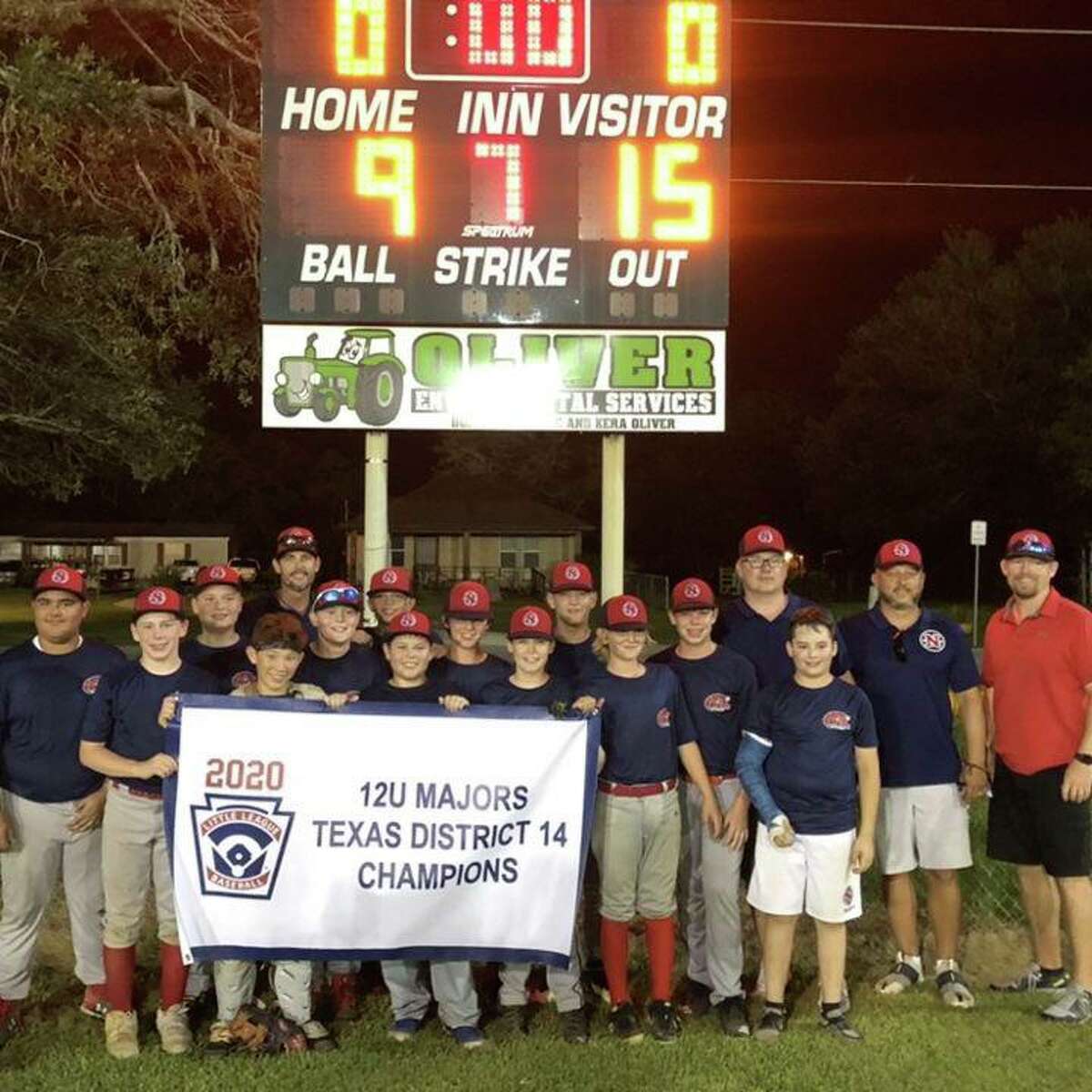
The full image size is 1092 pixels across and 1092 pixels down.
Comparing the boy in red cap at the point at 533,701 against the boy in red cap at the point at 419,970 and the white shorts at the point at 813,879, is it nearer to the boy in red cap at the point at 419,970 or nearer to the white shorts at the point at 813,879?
the boy in red cap at the point at 419,970

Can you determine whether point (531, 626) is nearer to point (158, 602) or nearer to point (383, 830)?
point (383, 830)

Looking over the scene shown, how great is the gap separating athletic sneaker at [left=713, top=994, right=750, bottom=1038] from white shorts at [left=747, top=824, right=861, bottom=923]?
44cm

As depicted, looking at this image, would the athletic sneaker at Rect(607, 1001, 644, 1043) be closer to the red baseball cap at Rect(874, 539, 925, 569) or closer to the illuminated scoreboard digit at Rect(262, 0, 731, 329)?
the red baseball cap at Rect(874, 539, 925, 569)

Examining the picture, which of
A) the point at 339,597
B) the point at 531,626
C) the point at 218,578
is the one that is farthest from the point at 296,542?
the point at 531,626

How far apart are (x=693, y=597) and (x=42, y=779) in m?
2.70

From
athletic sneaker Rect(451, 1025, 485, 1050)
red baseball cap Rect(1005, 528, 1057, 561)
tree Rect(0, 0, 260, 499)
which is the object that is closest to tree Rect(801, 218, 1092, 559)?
tree Rect(0, 0, 260, 499)

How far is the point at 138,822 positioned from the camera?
4871 millimetres

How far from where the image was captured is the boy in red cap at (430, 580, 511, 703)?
515 centimetres

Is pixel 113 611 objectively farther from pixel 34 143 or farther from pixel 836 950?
pixel 836 950

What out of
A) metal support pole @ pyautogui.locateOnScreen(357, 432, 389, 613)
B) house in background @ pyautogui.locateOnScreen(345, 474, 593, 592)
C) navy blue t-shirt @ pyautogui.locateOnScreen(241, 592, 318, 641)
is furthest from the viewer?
house in background @ pyautogui.locateOnScreen(345, 474, 593, 592)

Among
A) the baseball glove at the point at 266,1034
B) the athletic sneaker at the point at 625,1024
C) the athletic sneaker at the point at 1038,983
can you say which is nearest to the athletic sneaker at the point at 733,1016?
the athletic sneaker at the point at 625,1024

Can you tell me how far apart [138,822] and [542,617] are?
1774 mm

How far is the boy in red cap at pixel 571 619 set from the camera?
219 inches

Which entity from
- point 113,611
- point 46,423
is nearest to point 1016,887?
point 46,423
